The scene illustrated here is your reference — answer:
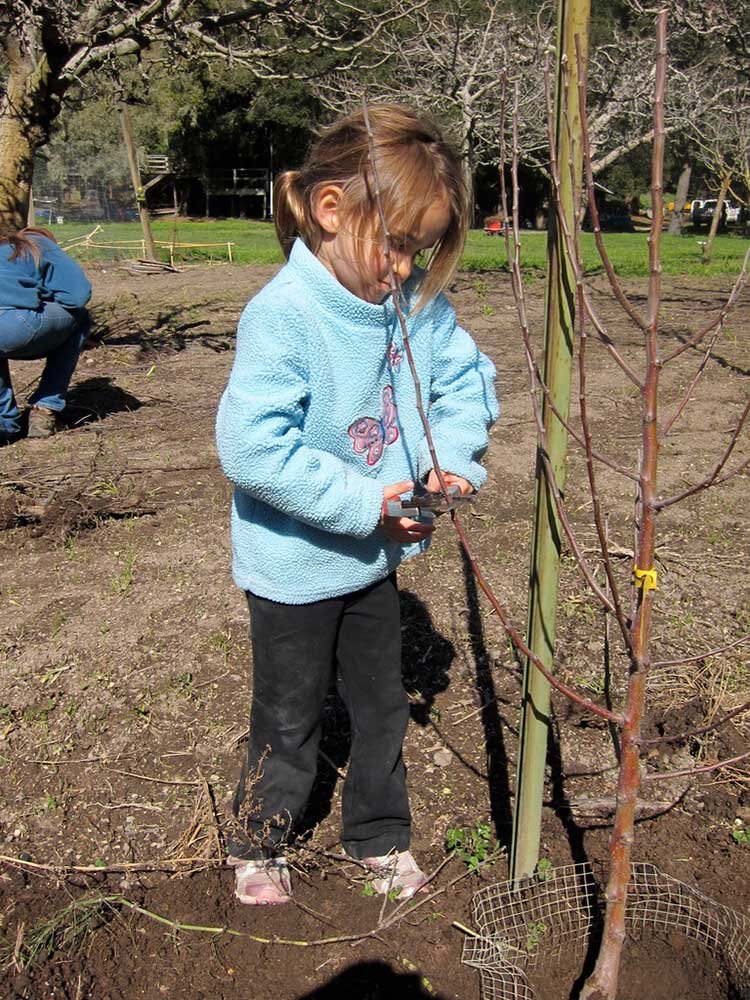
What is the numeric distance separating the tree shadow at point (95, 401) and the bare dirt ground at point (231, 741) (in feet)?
2.71

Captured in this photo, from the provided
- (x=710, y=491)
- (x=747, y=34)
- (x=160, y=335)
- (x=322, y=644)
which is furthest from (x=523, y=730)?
(x=747, y=34)

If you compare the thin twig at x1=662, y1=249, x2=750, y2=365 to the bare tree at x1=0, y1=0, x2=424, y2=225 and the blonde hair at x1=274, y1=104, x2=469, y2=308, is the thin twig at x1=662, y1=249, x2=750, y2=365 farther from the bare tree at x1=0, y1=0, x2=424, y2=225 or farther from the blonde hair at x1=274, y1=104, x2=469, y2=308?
the bare tree at x1=0, y1=0, x2=424, y2=225

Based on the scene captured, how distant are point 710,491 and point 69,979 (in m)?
3.65

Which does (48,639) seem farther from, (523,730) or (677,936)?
(677,936)

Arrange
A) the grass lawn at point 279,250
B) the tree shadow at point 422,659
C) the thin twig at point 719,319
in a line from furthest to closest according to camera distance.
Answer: the grass lawn at point 279,250, the tree shadow at point 422,659, the thin twig at point 719,319

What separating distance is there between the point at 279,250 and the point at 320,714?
12.2m

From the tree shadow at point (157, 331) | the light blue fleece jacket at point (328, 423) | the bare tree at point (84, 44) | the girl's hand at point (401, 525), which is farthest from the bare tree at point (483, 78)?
the girl's hand at point (401, 525)

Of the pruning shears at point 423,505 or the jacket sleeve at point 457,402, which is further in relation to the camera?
the jacket sleeve at point 457,402

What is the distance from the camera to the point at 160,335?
842cm


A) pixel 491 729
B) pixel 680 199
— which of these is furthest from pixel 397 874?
pixel 680 199

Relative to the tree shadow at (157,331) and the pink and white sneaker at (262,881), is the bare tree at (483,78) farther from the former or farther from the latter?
the pink and white sneaker at (262,881)

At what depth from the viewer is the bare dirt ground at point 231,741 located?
1.88m

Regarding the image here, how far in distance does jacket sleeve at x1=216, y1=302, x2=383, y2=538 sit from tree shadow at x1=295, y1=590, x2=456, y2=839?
30.1 inches

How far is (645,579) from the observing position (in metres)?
1.43
